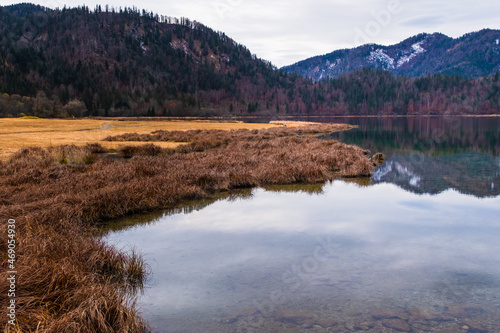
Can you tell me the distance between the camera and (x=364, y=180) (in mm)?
21609

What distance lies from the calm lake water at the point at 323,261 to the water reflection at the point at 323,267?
0.03 meters

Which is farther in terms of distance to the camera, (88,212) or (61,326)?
(88,212)

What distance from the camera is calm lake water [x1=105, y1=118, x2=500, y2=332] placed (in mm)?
6934

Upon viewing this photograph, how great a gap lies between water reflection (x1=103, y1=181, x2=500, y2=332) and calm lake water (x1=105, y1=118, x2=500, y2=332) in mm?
32

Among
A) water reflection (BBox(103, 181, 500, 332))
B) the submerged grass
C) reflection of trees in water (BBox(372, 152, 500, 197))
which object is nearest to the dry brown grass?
the submerged grass

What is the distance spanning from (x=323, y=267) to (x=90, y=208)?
7759mm

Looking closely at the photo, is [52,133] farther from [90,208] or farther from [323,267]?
[323,267]

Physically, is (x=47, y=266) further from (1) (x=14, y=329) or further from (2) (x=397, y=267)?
(2) (x=397, y=267)

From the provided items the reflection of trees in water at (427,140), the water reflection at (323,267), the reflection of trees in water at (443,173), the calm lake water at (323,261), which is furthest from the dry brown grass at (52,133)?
the reflection of trees in water at (427,140)

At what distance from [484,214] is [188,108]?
177 m

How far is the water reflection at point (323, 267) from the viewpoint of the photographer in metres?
6.94

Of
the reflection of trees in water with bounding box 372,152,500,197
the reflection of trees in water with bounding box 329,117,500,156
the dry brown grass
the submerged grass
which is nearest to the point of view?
the submerged grass

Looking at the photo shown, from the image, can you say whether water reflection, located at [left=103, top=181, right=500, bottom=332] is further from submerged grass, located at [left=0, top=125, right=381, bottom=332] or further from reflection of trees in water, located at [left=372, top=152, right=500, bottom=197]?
reflection of trees in water, located at [left=372, top=152, right=500, bottom=197]

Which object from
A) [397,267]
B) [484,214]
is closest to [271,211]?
[397,267]
